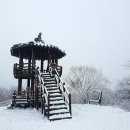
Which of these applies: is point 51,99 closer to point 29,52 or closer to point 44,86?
point 44,86

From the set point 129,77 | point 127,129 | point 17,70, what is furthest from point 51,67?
point 129,77

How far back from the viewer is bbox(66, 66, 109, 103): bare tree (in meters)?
50.6

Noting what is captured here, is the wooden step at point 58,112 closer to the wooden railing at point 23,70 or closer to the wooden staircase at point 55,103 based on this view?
the wooden staircase at point 55,103

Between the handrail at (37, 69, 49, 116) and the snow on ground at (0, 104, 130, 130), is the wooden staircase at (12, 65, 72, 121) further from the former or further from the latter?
the snow on ground at (0, 104, 130, 130)

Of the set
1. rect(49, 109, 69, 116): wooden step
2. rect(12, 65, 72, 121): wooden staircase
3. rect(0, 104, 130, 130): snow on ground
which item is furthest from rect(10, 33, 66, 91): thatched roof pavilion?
rect(49, 109, 69, 116): wooden step

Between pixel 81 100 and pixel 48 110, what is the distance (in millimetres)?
33954

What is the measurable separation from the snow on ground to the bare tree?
2977 centimetres

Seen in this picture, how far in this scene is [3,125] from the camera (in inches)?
619

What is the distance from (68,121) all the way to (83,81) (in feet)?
114

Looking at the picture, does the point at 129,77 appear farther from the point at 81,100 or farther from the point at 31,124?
the point at 31,124

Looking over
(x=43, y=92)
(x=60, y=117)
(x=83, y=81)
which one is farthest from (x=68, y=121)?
(x=83, y=81)

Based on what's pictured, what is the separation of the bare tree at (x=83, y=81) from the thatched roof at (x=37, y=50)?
905 inches

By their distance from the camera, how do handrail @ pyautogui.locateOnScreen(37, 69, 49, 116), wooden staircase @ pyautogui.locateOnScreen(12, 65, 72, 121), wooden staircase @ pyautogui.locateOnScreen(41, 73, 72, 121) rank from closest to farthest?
wooden staircase @ pyautogui.locateOnScreen(41, 73, 72, 121), wooden staircase @ pyautogui.locateOnScreen(12, 65, 72, 121), handrail @ pyautogui.locateOnScreen(37, 69, 49, 116)

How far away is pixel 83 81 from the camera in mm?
51375
